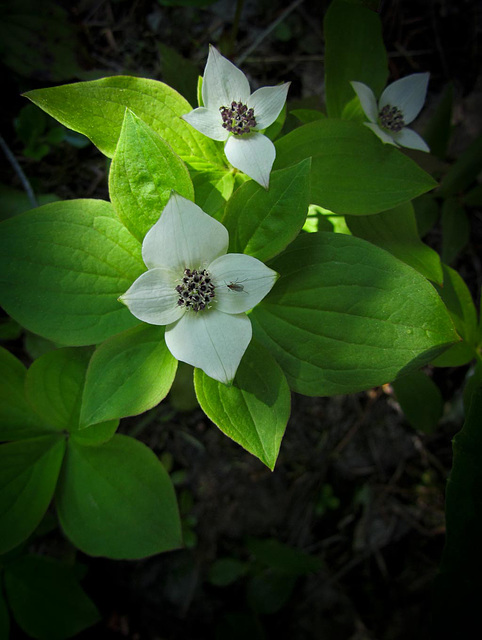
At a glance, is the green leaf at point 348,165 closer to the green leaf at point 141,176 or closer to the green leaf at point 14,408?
the green leaf at point 141,176

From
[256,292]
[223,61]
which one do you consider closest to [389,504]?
[256,292]

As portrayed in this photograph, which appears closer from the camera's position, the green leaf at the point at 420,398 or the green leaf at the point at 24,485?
the green leaf at the point at 24,485

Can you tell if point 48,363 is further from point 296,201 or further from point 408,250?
point 408,250

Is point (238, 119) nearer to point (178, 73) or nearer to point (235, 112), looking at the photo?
point (235, 112)

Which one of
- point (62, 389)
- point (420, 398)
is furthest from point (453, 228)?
point (62, 389)

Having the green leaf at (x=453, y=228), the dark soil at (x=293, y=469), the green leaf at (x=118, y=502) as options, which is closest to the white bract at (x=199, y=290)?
the green leaf at (x=118, y=502)

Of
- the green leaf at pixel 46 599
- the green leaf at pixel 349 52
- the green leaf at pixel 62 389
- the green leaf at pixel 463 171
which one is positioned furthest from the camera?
the green leaf at pixel 463 171

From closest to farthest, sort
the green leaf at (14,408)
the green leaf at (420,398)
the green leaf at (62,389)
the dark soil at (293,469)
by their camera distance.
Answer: the green leaf at (62,389) → the green leaf at (14,408) → the green leaf at (420,398) → the dark soil at (293,469)
